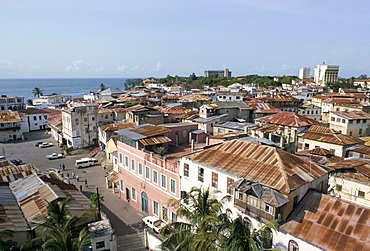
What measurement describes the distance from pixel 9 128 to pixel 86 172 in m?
33.1

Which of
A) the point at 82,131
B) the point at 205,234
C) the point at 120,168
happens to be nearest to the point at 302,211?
the point at 205,234

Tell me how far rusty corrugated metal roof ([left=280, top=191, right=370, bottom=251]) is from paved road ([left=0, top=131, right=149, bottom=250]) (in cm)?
1539

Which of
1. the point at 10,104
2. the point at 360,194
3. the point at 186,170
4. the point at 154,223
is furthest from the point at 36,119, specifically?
the point at 360,194

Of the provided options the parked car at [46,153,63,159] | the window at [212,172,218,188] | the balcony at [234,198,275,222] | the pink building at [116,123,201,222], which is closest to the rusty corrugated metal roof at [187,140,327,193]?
the window at [212,172,218,188]

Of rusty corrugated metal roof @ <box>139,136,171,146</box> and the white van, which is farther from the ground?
rusty corrugated metal roof @ <box>139,136,171,146</box>

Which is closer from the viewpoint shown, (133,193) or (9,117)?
(133,193)

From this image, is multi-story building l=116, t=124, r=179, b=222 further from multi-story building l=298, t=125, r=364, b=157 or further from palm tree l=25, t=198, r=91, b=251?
multi-story building l=298, t=125, r=364, b=157

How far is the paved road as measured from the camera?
2663 cm

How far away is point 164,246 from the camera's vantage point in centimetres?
1449

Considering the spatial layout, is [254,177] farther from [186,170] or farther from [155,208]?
[155,208]

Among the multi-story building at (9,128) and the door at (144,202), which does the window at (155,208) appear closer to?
the door at (144,202)

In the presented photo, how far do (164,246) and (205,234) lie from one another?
2.81m

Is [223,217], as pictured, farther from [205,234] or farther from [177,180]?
[177,180]

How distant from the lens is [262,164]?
59.9ft
